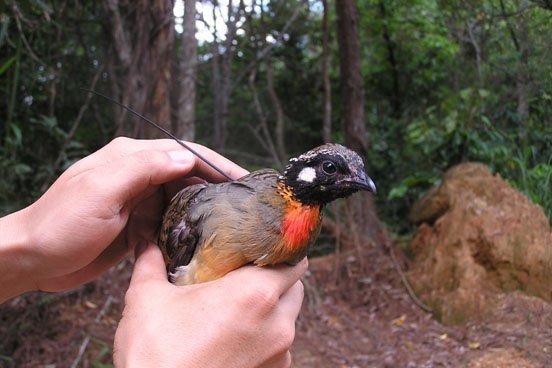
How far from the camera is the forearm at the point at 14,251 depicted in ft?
6.84

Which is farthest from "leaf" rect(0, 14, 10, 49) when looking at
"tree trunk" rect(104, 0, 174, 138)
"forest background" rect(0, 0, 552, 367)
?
"tree trunk" rect(104, 0, 174, 138)

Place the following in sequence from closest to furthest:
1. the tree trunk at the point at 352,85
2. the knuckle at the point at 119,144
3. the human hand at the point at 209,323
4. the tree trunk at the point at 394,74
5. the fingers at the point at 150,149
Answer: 1. the human hand at the point at 209,323
2. the fingers at the point at 150,149
3. the knuckle at the point at 119,144
4. the tree trunk at the point at 352,85
5. the tree trunk at the point at 394,74

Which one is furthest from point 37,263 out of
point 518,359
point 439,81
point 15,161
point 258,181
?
point 439,81

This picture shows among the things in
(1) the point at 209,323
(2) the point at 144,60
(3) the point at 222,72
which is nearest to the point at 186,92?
(2) the point at 144,60

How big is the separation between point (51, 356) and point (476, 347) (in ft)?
11.8

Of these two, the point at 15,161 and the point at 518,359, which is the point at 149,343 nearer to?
the point at 518,359

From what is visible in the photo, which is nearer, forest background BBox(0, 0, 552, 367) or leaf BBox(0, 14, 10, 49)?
forest background BBox(0, 0, 552, 367)

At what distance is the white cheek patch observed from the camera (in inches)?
86.2

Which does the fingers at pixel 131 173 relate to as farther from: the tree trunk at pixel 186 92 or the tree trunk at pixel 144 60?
the tree trunk at pixel 186 92

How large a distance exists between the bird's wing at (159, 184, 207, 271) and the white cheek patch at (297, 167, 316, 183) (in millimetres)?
604

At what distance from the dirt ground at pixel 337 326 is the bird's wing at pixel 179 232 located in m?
1.67

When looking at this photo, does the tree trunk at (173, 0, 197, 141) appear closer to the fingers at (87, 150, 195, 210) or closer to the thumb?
the thumb

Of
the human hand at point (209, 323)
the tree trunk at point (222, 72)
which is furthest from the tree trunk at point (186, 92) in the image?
the human hand at point (209, 323)

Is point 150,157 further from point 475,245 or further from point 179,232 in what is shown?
point 475,245
